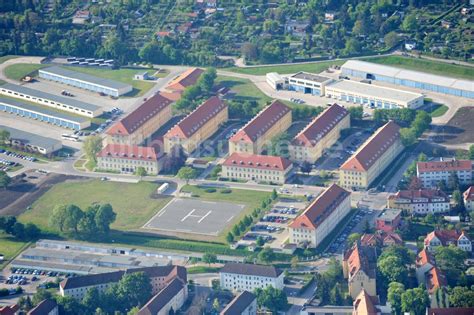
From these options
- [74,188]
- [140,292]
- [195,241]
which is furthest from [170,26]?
[140,292]

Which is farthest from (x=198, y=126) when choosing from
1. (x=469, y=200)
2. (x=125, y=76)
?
(x=469, y=200)

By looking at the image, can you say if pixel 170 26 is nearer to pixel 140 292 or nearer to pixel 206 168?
pixel 206 168

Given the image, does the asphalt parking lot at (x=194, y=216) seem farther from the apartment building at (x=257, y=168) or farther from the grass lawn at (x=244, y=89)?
the grass lawn at (x=244, y=89)

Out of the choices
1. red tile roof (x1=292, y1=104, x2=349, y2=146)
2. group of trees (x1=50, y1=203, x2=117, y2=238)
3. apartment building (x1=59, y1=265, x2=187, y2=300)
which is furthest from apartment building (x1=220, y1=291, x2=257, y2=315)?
red tile roof (x1=292, y1=104, x2=349, y2=146)

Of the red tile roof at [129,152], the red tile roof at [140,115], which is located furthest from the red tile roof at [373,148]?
the red tile roof at [140,115]

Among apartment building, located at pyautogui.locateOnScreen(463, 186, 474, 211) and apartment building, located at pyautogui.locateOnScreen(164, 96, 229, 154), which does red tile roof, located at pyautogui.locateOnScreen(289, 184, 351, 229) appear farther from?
apartment building, located at pyautogui.locateOnScreen(164, 96, 229, 154)

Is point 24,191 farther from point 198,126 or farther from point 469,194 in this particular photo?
point 469,194
